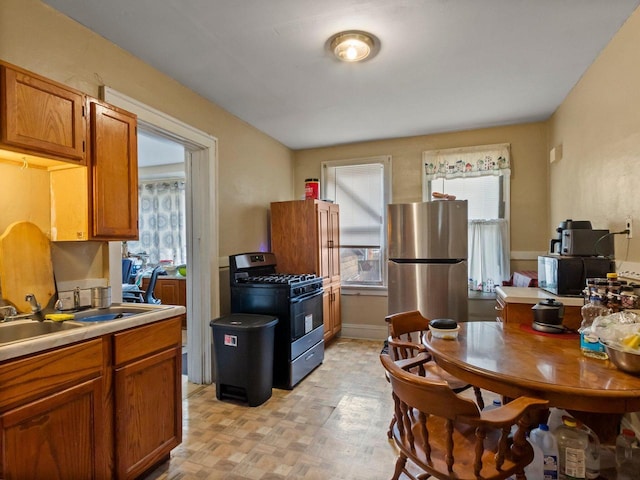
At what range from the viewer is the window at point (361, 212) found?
443 centimetres

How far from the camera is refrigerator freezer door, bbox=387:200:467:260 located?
3.54m

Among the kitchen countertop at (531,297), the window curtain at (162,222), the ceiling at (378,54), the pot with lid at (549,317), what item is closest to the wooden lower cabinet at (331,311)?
the kitchen countertop at (531,297)

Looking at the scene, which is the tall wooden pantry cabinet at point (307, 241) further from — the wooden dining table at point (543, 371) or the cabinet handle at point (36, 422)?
the cabinet handle at point (36, 422)

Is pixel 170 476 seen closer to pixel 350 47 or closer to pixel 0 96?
pixel 0 96

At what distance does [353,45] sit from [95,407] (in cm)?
243

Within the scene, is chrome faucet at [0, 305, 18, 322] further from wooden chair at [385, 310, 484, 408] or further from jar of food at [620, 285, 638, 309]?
jar of food at [620, 285, 638, 309]

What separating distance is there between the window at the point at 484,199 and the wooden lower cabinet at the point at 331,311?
61.7 inches

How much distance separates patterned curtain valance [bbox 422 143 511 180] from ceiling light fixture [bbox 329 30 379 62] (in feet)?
6.73

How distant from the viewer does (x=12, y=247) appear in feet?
5.59

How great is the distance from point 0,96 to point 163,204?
15.8ft

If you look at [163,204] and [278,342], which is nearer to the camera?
[278,342]

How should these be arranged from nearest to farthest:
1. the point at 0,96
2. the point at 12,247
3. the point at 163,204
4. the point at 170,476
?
the point at 0,96
the point at 12,247
the point at 170,476
the point at 163,204

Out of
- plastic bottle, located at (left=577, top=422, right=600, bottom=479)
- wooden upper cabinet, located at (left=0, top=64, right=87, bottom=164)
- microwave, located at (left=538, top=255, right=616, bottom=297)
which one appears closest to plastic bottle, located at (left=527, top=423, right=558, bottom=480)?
plastic bottle, located at (left=577, top=422, right=600, bottom=479)

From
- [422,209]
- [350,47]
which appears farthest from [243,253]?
[350,47]
